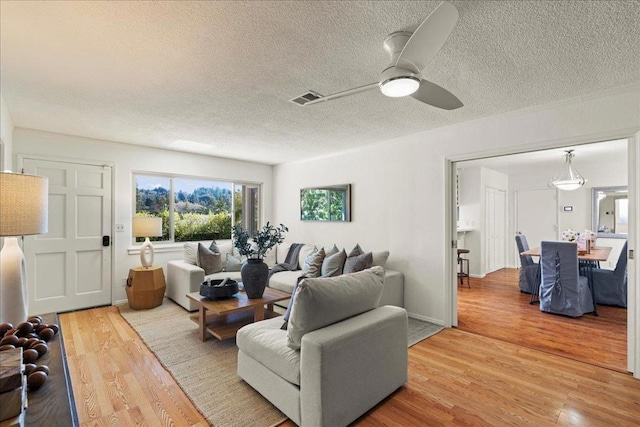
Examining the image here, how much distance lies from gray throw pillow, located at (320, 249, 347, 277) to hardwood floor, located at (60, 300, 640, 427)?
4.51 ft

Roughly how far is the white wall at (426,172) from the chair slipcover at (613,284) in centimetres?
263

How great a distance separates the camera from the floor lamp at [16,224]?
1576mm

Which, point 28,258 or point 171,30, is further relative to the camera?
point 28,258

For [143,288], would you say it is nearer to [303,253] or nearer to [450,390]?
[303,253]

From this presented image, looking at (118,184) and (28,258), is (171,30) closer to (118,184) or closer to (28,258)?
(118,184)

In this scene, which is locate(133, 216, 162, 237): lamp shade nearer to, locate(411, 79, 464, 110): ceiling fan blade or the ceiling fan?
the ceiling fan

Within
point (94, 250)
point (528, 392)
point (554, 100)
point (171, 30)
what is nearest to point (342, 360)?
point (528, 392)

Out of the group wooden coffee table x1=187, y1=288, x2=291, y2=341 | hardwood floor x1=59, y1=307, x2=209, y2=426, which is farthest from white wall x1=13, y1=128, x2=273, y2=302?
wooden coffee table x1=187, y1=288, x2=291, y2=341

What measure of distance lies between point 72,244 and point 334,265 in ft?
11.5

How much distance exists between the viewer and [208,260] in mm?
4660

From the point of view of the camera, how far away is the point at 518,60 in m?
2.12

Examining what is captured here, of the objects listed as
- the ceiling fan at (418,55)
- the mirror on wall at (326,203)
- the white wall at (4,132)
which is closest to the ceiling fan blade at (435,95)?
the ceiling fan at (418,55)

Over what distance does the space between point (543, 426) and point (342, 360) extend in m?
1.35

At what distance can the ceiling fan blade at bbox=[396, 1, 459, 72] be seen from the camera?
4.42 ft
